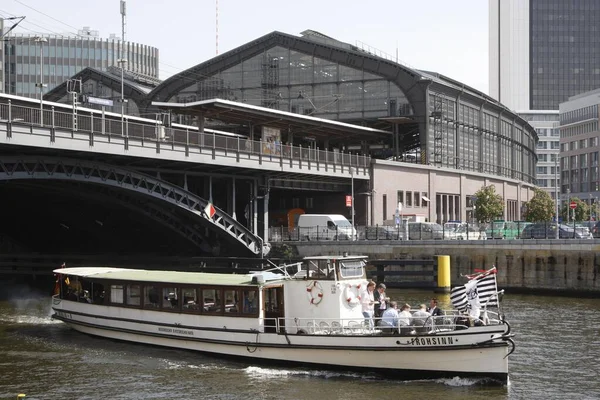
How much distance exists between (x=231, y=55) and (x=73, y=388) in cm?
7271

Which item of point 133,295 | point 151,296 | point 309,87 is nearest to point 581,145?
point 309,87

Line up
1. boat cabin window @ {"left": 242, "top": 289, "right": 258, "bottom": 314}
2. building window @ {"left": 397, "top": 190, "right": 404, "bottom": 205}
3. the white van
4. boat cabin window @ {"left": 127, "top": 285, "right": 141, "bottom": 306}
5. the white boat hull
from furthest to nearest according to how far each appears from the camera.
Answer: building window @ {"left": 397, "top": 190, "right": 404, "bottom": 205} → the white van → boat cabin window @ {"left": 127, "top": 285, "right": 141, "bottom": 306} → boat cabin window @ {"left": 242, "top": 289, "right": 258, "bottom": 314} → the white boat hull

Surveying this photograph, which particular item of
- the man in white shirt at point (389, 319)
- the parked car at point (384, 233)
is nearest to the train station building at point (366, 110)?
the parked car at point (384, 233)

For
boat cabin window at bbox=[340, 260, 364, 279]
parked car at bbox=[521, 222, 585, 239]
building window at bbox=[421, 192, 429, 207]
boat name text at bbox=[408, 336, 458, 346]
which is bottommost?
boat name text at bbox=[408, 336, 458, 346]

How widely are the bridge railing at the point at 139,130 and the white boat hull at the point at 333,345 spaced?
47.8ft

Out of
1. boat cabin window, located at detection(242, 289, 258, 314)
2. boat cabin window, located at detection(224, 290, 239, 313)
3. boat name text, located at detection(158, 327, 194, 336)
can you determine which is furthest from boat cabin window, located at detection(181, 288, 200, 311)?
boat cabin window, located at detection(242, 289, 258, 314)

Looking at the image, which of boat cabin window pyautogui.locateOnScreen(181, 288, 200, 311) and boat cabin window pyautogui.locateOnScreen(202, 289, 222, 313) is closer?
boat cabin window pyautogui.locateOnScreen(202, 289, 222, 313)

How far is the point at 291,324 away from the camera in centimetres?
3409

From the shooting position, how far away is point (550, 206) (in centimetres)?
10838

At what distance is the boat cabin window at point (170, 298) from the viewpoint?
37.2m

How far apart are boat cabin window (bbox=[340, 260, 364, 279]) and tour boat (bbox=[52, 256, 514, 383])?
39mm

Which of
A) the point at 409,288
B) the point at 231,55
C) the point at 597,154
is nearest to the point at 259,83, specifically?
the point at 231,55

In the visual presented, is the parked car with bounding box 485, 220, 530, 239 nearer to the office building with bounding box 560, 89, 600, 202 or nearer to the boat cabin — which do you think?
the boat cabin

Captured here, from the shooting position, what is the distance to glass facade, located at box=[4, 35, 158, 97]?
148m
